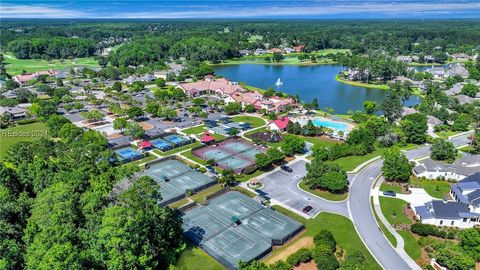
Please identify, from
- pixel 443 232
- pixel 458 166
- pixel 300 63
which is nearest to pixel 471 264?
pixel 443 232

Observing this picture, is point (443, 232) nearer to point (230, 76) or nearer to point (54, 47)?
point (230, 76)

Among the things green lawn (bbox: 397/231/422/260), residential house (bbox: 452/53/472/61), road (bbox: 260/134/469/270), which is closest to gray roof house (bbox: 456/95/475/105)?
road (bbox: 260/134/469/270)

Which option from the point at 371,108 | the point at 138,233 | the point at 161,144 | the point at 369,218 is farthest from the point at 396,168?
the point at 161,144

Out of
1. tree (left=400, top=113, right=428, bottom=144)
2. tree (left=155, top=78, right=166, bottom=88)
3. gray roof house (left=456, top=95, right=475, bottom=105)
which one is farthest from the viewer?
tree (left=155, top=78, right=166, bottom=88)

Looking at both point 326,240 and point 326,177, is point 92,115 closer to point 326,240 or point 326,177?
point 326,177

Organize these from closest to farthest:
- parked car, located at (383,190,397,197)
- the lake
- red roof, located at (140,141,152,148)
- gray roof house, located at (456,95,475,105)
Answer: parked car, located at (383,190,397,197) < red roof, located at (140,141,152,148) < gray roof house, located at (456,95,475,105) < the lake

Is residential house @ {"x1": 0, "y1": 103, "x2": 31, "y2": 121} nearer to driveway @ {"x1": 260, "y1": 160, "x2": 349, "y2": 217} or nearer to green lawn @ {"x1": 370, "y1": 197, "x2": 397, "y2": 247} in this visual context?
driveway @ {"x1": 260, "y1": 160, "x2": 349, "y2": 217}
